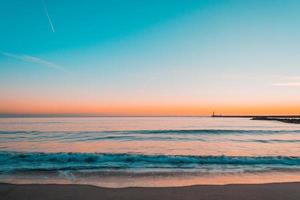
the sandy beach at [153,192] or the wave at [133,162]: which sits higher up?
the sandy beach at [153,192]

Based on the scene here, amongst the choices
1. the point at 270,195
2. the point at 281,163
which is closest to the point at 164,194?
the point at 270,195

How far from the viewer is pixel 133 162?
14.0 metres

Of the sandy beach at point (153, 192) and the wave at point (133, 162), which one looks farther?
the wave at point (133, 162)

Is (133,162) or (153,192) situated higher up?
(153,192)

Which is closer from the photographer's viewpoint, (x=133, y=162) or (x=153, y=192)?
(x=153, y=192)

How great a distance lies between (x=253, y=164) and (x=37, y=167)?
409 inches

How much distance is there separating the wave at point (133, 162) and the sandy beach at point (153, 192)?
3.92 m

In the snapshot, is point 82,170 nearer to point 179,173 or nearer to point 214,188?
point 179,173

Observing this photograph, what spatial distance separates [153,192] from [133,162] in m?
6.57

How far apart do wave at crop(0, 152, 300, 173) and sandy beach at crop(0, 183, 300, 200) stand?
3.92 metres

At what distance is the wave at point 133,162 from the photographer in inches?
488

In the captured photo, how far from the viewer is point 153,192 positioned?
24.7 feet

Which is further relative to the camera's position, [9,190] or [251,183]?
[251,183]

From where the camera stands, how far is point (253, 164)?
13.5m
